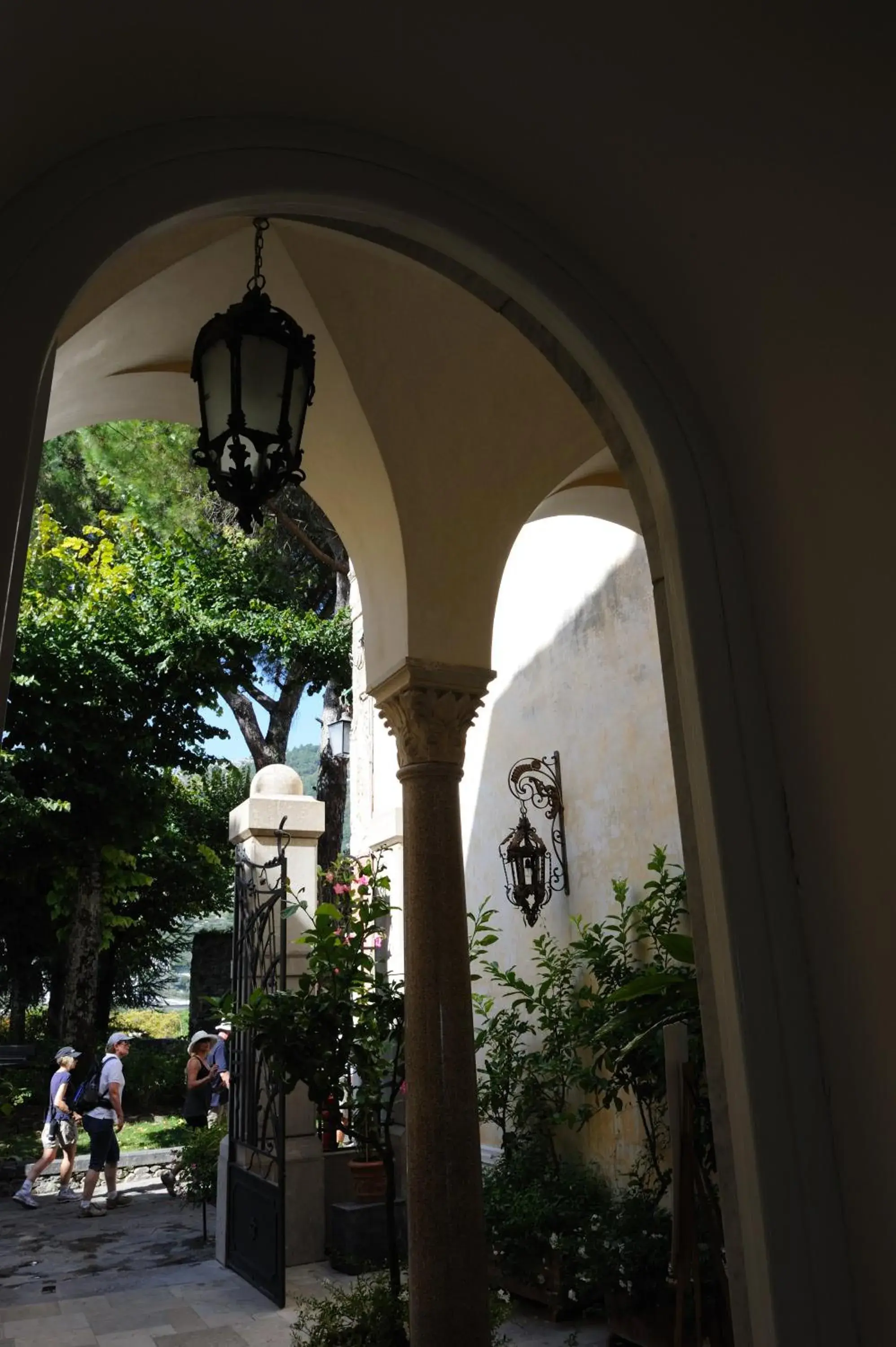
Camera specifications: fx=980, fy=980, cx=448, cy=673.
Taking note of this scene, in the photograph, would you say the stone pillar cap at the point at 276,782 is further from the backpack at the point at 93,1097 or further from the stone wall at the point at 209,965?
the stone wall at the point at 209,965

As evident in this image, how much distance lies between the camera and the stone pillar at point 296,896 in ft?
18.9

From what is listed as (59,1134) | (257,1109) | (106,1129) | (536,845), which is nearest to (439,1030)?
(257,1109)

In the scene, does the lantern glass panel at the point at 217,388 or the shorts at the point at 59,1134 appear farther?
the shorts at the point at 59,1134

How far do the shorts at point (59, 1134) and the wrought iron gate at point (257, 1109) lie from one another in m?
3.61

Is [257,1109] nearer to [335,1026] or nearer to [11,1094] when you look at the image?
[335,1026]

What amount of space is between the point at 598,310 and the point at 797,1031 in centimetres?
134

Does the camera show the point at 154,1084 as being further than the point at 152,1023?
No

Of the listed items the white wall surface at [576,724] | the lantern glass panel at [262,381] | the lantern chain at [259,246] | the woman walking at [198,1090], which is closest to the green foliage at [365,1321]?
the white wall surface at [576,724]

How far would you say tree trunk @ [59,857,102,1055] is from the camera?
11.7 metres

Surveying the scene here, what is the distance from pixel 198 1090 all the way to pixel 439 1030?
242 inches

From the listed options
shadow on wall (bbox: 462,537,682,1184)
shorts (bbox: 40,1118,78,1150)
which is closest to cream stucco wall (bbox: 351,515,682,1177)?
shadow on wall (bbox: 462,537,682,1184)

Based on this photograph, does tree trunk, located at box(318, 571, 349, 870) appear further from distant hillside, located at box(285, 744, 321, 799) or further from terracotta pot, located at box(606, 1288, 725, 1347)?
distant hillside, located at box(285, 744, 321, 799)

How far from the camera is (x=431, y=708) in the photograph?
4.06 meters

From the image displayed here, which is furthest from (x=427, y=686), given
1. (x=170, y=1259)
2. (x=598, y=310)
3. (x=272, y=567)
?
(x=272, y=567)
